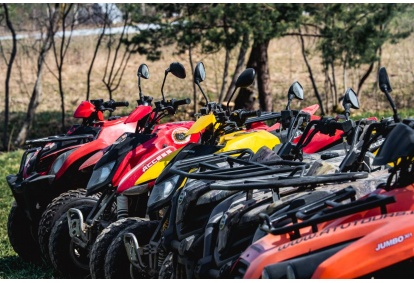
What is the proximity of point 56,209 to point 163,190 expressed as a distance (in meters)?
1.87

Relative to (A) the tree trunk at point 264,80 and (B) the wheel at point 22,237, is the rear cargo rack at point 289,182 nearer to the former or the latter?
(B) the wheel at point 22,237

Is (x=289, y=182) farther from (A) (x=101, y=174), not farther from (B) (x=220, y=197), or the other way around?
(A) (x=101, y=174)

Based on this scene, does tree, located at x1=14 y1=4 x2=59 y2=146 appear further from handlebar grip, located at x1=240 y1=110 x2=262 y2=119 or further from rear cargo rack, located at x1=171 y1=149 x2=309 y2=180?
rear cargo rack, located at x1=171 y1=149 x2=309 y2=180

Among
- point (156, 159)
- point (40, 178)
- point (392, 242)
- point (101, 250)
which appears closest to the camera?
point (392, 242)

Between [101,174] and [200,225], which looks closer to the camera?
[200,225]

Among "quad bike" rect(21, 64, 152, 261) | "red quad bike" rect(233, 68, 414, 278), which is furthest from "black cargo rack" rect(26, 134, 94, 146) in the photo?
"red quad bike" rect(233, 68, 414, 278)

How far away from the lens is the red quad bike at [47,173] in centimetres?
768

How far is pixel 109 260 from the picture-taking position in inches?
220

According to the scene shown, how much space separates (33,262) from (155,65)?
25339 millimetres

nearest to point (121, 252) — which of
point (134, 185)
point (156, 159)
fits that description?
point (134, 185)

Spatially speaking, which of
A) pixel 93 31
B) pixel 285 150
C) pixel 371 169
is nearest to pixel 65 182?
pixel 285 150

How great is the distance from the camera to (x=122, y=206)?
6531 millimetres

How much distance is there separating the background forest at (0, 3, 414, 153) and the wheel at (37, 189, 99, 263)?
43.0ft

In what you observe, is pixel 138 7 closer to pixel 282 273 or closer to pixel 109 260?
pixel 109 260
